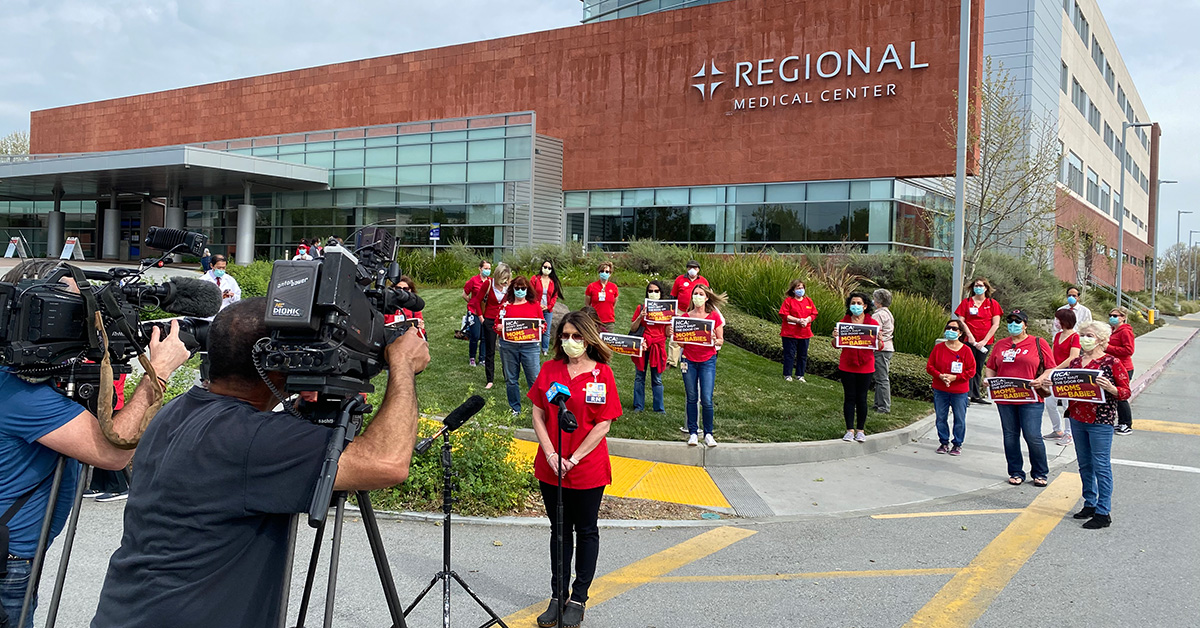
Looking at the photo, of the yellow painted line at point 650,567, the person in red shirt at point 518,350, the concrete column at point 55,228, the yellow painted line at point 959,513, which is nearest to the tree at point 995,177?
the yellow painted line at point 959,513

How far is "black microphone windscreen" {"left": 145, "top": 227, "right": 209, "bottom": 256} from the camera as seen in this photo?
3.40m

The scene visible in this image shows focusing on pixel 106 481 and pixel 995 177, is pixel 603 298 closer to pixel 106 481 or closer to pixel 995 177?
pixel 106 481

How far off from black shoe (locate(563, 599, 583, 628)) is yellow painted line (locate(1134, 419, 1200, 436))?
12055mm

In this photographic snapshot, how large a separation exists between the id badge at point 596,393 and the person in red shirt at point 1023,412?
19.5 feet

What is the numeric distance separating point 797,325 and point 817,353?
6.05 feet

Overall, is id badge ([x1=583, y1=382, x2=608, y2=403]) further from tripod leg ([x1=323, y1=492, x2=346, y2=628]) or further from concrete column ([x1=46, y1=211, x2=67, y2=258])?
concrete column ([x1=46, y1=211, x2=67, y2=258])

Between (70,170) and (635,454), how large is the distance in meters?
35.3

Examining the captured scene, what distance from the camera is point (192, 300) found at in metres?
3.36

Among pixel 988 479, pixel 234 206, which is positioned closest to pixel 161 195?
pixel 234 206

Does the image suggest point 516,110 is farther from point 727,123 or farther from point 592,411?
point 592,411

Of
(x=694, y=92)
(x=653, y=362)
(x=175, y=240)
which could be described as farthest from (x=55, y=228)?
(x=175, y=240)

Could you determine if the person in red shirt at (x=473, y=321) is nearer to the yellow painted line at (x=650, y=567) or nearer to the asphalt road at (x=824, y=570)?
the asphalt road at (x=824, y=570)

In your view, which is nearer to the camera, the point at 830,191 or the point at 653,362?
the point at 653,362

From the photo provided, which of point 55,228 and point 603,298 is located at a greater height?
point 55,228
